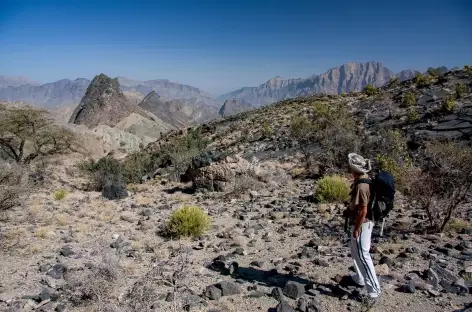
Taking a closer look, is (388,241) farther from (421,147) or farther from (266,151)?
(266,151)

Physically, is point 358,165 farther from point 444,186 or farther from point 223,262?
point 444,186

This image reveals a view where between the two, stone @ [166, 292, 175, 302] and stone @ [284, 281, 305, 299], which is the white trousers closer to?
stone @ [284, 281, 305, 299]

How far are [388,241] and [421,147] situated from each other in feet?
37.2

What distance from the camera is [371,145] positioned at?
16.5 metres

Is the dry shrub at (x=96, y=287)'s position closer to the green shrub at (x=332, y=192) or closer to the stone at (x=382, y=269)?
the stone at (x=382, y=269)

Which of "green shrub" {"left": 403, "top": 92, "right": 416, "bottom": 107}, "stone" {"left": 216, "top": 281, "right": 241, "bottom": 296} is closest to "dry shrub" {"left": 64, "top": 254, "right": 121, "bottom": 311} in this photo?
"stone" {"left": 216, "top": 281, "right": 241, "bottom": 296}

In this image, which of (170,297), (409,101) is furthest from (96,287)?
(409,101)

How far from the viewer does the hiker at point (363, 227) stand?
16.3ft

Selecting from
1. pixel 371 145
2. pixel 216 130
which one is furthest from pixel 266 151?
pixel 216 130

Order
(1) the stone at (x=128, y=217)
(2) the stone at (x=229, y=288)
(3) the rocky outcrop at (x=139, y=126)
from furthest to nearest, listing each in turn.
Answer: (3) the rocky outcrop at (x=139, y=126) → (1) the stone at (x=128, y=217) → (2) the stone at (x=229, y=288)

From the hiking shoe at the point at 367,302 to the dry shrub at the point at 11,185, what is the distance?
8.50 m

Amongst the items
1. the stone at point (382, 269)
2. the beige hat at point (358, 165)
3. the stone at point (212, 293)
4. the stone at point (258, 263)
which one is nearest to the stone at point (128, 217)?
the stone at point (258, 263)

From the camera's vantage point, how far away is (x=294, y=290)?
17.9ft

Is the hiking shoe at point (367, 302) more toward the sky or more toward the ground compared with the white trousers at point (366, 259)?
more toward the ground
